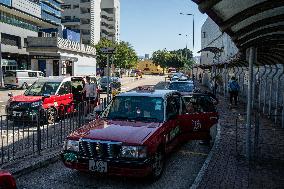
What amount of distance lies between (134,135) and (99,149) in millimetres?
720

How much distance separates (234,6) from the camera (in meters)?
5.14

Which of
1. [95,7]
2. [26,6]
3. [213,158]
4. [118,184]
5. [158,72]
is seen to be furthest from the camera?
[158,72]

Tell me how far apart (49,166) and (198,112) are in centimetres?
416

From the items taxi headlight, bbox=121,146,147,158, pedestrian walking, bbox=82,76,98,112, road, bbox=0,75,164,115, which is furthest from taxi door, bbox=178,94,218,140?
road, bbox=0,75,164,115

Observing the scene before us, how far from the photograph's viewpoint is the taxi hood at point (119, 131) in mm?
6331

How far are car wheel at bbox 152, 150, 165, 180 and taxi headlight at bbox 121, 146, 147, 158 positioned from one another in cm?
49

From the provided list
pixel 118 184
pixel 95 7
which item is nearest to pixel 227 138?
pixel 118 184

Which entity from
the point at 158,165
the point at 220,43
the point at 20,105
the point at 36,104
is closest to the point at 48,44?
the point at 220,43

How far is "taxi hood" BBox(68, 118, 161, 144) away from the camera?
633 cm

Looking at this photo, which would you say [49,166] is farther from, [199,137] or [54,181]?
[199,137]

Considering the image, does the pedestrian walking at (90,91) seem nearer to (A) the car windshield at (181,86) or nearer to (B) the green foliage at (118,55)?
(A) the car windshield at (181,86)

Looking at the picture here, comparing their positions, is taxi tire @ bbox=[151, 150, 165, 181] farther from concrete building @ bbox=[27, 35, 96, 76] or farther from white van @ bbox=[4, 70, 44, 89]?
concrete building @ bbox=[27, 35, 96, 76]

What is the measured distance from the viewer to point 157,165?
6852 millimetres

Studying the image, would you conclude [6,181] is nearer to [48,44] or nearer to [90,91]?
[90,91]
